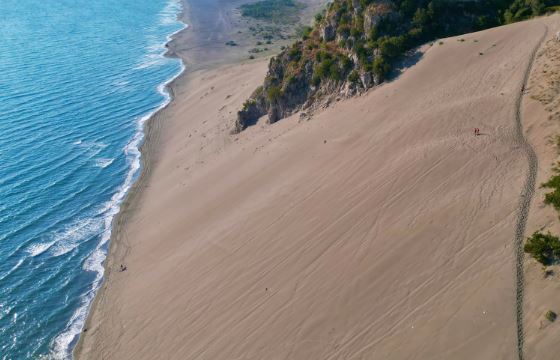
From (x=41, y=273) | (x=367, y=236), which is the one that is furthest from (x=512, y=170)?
(x=41, y=273)

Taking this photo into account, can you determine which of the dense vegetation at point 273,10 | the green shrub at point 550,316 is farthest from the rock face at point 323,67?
the dense vegetation at point 273,10

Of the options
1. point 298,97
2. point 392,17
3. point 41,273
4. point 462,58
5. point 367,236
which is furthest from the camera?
point 298,97

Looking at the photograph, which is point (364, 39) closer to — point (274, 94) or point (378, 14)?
point (378, 14)

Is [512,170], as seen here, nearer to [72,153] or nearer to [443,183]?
[443,183]

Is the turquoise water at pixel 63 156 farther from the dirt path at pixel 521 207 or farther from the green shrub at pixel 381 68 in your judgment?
the green shrub at pixel 381 68

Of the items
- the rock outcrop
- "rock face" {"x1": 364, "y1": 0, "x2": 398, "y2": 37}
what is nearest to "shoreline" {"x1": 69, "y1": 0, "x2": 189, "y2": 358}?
the rock outcrop
